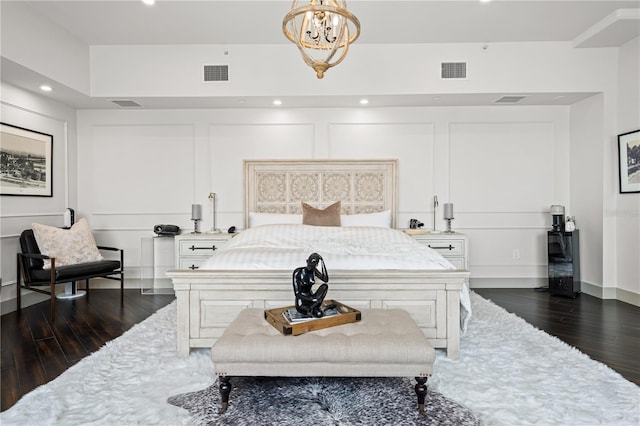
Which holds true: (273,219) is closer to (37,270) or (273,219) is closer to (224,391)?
(37,270)

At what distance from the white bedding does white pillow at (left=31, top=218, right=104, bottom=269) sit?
191 centimetres

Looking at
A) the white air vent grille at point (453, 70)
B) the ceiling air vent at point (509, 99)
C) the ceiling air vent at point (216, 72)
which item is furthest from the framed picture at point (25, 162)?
the ceiling air vent at point (509, 99)

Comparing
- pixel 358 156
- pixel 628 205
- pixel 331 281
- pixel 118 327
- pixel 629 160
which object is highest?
pixel 358 156

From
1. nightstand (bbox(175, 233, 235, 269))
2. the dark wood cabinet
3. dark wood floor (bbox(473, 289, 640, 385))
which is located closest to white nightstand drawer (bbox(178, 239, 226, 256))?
nightstand (bbox(175, 233, 235, 269))

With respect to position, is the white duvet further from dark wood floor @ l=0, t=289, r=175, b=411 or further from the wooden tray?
dark wood floor @ l=0, t=289, r=175, b=411

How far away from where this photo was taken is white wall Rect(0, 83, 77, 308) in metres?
4.06

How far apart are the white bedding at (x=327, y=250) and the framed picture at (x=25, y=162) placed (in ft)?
8.26

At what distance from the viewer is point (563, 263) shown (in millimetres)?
4664

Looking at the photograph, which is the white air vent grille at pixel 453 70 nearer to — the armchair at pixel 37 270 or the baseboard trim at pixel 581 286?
the baseboard trim at pixel 581 286

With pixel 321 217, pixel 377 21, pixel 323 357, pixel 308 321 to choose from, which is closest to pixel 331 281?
pixel 308 321

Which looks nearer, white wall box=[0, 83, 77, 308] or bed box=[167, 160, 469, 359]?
bed box=[167, 160, 469, 359]

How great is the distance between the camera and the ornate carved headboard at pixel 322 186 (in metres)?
5.17

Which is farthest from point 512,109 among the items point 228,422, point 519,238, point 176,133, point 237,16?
point 228,422

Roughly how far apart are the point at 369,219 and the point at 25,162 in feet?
13.0
